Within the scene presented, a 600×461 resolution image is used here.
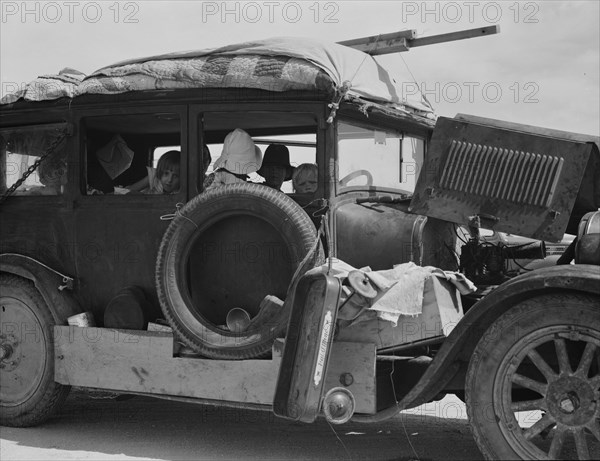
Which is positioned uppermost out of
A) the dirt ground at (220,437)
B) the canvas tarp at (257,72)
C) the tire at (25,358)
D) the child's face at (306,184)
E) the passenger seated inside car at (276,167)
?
the canvas tarp at (257,72)

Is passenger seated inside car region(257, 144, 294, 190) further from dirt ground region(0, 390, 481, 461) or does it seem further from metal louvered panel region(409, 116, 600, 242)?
dirt ground region(0, 390, 481, 461)

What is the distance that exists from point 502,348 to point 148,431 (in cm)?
263

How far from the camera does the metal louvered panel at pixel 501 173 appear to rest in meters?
4.57

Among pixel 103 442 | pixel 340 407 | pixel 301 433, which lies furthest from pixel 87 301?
pixel 340 407

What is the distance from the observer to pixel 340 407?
448cm

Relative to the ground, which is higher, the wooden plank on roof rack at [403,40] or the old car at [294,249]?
the wooden plank on roof rack at [403,40]

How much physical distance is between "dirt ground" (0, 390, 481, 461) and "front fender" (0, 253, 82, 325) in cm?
80

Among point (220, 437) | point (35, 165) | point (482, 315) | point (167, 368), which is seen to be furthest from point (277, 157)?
point (482, 315)

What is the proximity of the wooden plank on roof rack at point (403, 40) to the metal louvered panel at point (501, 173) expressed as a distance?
4.71 ft

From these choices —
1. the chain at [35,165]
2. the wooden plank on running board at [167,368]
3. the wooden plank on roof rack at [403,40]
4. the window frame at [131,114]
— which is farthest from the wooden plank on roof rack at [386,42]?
the wooden plank on running board at [167,368]

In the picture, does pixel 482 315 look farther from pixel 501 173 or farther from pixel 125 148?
pixel 125 148

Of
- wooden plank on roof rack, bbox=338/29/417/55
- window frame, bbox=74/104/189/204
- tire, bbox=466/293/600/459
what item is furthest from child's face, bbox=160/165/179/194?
tire, bbox=466/293/600/459

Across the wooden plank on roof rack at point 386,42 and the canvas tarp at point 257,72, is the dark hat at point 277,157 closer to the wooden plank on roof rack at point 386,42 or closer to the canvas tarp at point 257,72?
the canvas tarp at point 257,72

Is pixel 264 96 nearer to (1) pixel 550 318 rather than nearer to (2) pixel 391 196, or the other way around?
(2) pixel 391 196
